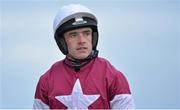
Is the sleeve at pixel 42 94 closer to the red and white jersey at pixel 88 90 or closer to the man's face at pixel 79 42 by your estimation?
the red and white jersey at pixel 88 90

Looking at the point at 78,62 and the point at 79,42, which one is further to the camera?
the point at 78,62

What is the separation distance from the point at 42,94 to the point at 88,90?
45 centimetres

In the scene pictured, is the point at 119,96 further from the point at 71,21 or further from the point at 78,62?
the point at 71,21

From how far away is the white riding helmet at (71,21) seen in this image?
353cm

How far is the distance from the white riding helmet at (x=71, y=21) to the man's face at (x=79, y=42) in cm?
6

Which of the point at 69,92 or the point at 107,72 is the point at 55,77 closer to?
the point at 69,92

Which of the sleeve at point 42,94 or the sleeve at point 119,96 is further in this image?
the sleeve at point 42,94

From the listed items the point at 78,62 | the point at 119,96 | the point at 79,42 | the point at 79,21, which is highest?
the point at 79,21

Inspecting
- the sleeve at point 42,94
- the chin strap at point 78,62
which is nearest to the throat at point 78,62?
the chin strap at point 78,62

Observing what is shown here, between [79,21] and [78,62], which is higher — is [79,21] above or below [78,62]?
above

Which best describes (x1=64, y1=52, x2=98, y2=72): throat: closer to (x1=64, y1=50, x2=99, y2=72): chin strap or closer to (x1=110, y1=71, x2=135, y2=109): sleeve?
(x1=64, y1=50, x2=99, y2=72): chin strap

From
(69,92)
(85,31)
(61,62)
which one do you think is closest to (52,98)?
(69,92)

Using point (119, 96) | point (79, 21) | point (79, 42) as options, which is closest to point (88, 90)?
point (119, 96)

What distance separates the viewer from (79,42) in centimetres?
340
